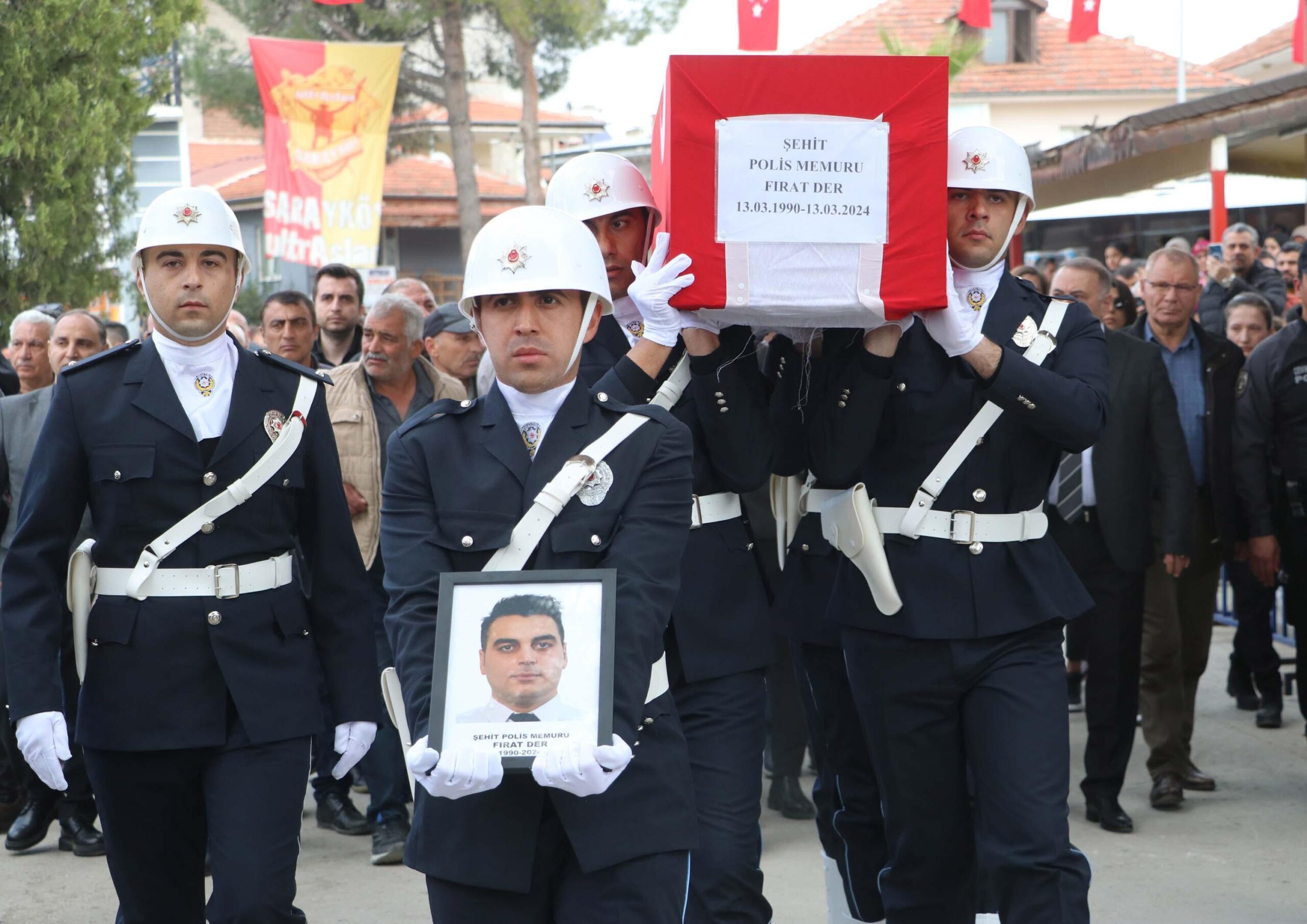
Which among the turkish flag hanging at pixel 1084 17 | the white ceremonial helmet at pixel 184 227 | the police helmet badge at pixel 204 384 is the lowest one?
the police helmet badge at pixel 204 384

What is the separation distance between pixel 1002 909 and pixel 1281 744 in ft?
15.7

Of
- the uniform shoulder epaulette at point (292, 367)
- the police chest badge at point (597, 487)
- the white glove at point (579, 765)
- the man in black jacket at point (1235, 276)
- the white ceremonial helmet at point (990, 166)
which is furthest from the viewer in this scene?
the man in black jacket at point (1235, 276)

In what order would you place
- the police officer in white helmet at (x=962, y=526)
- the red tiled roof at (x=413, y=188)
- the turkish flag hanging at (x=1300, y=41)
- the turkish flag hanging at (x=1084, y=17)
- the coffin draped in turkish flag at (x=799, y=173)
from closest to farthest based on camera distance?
the coffin draped in turkish flag at (x=799, y=173), the police officer in white helmet at (x=962, y=526), the turkish flag hanging at (x=1300, y=41), the turkish flag hanging at (x=1084, y=17), the red tiled roof at (x=413, y=188)

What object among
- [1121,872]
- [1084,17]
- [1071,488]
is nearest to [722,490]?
[1121,872]

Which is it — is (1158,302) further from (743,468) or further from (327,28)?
(327,28)

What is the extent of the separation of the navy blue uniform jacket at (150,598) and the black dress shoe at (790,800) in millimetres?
3261

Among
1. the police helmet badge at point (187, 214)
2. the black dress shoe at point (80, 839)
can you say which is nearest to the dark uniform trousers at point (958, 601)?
the police helmet badge at point (187, 214)

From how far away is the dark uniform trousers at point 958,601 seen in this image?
4074mm

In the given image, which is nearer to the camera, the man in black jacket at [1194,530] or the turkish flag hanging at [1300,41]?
the man in black jacket at [1194,530]

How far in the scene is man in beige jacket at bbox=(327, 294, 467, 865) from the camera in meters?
6.70

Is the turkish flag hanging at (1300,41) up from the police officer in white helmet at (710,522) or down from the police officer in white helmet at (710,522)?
up

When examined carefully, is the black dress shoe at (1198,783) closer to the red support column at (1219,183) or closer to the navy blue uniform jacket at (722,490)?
the navy blue uniform jacket at (722,490)

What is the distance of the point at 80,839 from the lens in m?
6.80

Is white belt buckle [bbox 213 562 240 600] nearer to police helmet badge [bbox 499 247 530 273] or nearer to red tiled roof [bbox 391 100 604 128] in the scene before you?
police helmet badge [bbox 499 247 530 273]
